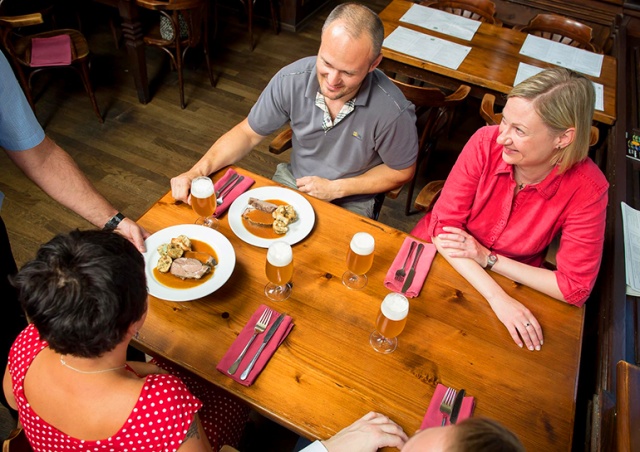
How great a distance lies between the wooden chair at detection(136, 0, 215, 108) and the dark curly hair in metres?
2.70

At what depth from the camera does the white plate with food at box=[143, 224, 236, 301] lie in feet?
4.85

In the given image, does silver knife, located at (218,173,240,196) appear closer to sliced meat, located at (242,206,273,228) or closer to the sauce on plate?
sliced meat, located at (242,206,273,228)

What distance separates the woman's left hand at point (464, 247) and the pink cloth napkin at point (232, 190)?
764 millimetres

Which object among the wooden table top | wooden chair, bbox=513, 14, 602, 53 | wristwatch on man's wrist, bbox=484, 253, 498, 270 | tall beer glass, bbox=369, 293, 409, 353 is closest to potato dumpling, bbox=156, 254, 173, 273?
tall beer glass, bbox=369, 293, 409, 353

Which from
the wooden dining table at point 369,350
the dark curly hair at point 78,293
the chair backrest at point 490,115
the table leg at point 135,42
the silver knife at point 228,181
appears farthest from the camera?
the table leg at point 135,42

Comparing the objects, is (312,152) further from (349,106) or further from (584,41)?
(584,41)

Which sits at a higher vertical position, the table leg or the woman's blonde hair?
the woman's blonde hair

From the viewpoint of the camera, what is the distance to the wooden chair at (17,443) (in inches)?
41.2

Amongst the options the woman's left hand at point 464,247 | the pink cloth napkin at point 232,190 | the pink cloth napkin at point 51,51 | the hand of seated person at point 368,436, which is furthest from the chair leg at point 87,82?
the hand of seated person at point 368,436

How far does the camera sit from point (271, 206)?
68.3 inches

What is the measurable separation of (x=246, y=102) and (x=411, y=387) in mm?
3285

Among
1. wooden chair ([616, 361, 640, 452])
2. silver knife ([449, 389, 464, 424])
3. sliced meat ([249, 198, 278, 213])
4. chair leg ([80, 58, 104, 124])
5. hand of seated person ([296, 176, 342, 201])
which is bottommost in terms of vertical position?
chair leg ([80, 58, 104, 124])

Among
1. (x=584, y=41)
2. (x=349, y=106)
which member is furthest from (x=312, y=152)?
(x=584, y=41)

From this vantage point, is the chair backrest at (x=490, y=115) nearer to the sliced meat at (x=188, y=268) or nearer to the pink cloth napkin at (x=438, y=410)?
the pink cloth napkin at (x=438, y=410)
